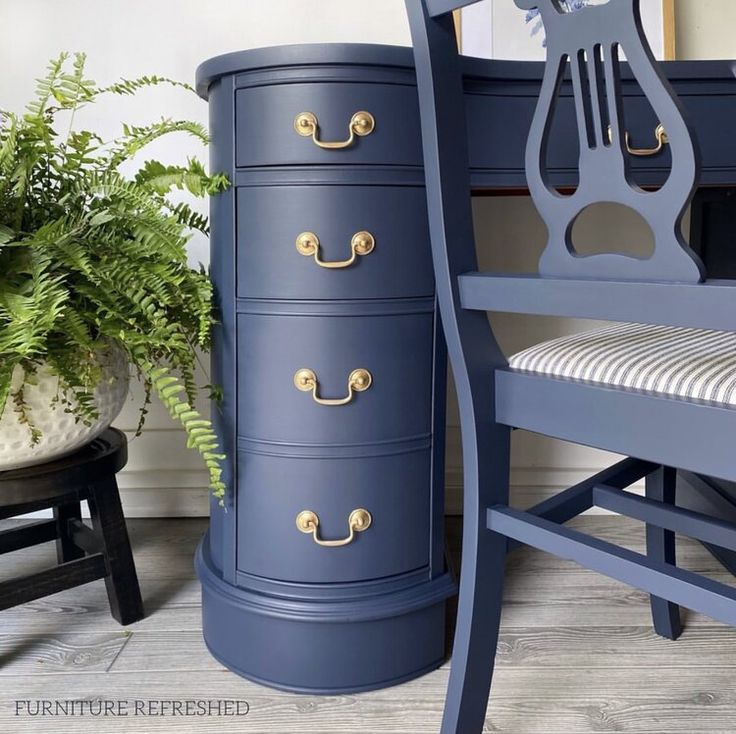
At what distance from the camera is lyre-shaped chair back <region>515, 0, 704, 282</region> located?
69 cm

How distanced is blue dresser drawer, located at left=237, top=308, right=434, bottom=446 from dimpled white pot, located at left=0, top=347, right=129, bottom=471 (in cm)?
22

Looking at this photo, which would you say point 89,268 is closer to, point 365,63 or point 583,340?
point 365,63

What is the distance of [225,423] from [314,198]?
1.19 ft

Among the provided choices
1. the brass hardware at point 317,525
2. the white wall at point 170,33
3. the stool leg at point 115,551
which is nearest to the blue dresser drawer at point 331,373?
the brass hardware at point 317,525

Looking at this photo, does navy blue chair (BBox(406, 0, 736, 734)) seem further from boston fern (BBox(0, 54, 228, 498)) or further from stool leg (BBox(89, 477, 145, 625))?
stool leg (BBox(89, 477, 145, 625))

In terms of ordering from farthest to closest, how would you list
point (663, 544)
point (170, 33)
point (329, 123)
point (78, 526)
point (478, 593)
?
point (170, 33)
point (78, 526)
point (663, 544)
point (329, 123)
point (478, 593)

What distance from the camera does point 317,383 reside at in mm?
1080

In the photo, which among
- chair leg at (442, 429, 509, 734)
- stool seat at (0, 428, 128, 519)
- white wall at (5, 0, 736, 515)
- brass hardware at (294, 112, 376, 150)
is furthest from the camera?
white wall at (5, 0, 736, 515)

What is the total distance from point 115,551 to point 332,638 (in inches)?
16.4

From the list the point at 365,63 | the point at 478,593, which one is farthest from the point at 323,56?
the point at 478,593

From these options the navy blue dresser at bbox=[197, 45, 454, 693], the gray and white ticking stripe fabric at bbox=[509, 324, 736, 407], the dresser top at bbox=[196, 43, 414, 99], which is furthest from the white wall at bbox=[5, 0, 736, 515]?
the gray and white ticking stripe fabric at bbox=[509, 324, 736, 407]

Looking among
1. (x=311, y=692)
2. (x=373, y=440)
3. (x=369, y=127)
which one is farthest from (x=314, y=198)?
(x=311, y=692)

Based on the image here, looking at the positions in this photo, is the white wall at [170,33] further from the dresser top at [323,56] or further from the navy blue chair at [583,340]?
the navy blue chair at [583,340]

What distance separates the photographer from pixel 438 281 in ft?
3.02
